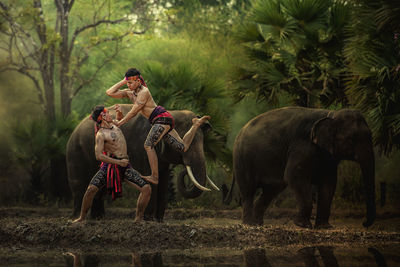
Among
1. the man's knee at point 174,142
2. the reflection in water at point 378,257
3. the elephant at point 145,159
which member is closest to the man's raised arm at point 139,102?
the elephant at point 145,159

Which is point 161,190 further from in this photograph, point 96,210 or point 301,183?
point 301,183

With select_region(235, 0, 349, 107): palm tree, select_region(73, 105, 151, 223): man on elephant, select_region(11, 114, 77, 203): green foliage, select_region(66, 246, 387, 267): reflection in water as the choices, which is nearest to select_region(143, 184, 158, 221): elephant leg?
select_region(73, 105, 151, 223): man on elephant

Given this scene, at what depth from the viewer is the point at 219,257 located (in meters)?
8.24

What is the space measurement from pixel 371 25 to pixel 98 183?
6.26 m

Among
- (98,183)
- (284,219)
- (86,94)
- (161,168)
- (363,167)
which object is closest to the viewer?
(98,183)

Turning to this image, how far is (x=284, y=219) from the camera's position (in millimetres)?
14961

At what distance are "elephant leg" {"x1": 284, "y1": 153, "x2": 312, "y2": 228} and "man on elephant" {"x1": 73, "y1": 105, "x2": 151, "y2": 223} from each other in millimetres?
2520

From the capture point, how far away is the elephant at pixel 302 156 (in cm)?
1110

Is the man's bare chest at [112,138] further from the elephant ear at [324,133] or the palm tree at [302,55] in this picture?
the palm tree at [302,55]

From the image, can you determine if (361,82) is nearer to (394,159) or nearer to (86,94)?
(394,159)

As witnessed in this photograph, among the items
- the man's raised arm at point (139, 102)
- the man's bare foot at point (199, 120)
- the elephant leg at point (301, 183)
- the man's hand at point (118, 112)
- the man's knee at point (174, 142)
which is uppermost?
the man's raised arm at point (139, 102)

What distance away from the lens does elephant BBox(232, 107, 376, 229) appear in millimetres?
11102

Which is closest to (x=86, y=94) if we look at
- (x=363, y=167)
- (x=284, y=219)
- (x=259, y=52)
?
(x=259, y=52)

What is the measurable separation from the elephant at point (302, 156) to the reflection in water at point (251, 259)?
237 centimetres
